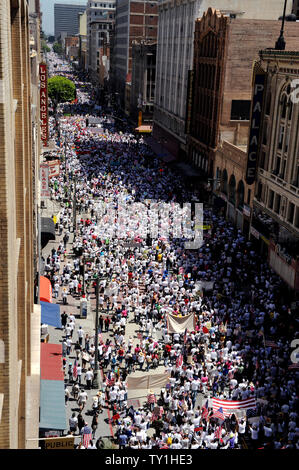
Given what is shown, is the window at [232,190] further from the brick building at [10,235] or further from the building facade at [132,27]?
the building facade at [132,27]

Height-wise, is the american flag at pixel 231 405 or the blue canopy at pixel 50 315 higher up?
the blue canopy at pixel 50 315

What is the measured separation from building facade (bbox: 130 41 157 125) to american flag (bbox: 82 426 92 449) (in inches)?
3405

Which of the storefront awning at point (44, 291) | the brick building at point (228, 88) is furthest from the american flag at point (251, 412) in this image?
the brick building at point (228, 88)

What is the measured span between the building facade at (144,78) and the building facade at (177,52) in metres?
9.98

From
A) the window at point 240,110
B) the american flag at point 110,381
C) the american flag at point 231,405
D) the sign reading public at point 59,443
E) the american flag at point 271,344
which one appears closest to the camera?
the sign reading public at point 59,443

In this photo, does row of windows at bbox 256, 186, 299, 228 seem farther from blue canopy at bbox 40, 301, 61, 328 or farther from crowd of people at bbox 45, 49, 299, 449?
blue canopy at bbox 40, 301, 61, 328

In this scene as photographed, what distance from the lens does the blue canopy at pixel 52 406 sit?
20.0 metres

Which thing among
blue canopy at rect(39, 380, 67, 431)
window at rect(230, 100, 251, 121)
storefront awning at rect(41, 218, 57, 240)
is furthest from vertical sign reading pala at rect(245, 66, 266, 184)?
blue canopy at rect(39, 380, 67, 431)

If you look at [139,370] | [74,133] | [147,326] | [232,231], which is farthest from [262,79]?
[74,133]

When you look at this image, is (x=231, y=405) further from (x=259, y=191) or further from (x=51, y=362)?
(x=259, y=191)

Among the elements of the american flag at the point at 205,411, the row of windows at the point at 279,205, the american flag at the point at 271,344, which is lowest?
the american flag at the point at 205,411

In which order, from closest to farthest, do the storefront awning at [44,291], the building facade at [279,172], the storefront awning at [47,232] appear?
the storefront awning at [44,291], the building facade at [279,172], the storefront awning at [47,232]

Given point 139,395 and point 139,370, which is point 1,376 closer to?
point 139,395
